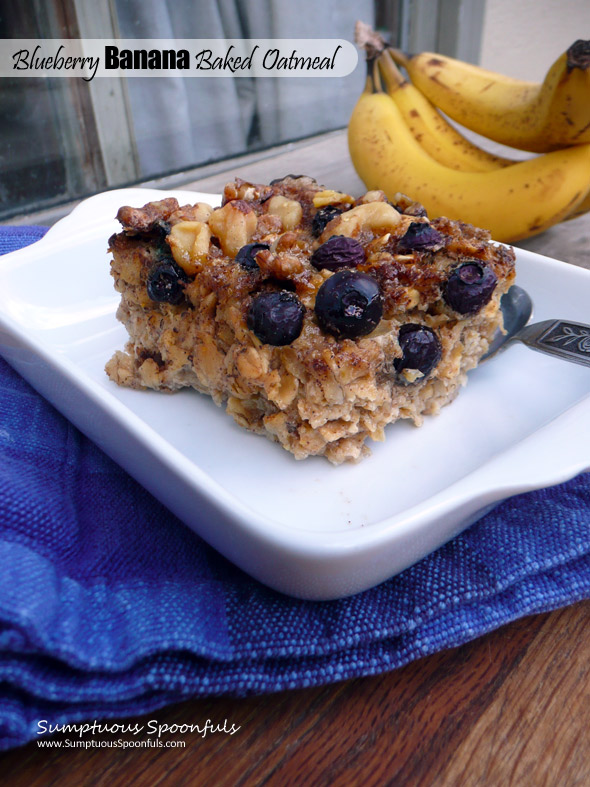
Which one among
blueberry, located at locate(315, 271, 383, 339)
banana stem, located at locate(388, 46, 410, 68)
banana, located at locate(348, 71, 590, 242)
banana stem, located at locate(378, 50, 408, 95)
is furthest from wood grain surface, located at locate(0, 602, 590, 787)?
banana stem, located at locate(388, 46, 410, 68)

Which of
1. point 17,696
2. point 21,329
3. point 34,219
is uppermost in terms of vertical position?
point 21,329

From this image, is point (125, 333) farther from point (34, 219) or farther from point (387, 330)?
point (34, 219)

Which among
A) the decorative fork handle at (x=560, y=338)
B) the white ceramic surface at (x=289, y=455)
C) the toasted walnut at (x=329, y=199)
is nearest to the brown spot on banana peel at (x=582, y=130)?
the white ceramic surface at (x=289, y=455)

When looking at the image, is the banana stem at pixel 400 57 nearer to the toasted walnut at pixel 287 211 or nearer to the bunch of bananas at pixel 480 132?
the bunch of bananas at pixel 480 132

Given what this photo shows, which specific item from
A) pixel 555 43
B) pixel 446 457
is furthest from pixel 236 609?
pixel 555 43

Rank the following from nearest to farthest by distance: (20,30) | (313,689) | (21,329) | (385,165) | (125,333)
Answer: (313,689), (21,329), (125,333), (385,165), (20,30)

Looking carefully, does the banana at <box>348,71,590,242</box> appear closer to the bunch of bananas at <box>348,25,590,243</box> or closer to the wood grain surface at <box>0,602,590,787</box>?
the bunch of bananas at <box>348,25,590,243</box>

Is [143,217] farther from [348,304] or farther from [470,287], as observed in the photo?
[470,287]

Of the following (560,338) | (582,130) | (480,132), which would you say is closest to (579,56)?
(582,130)
